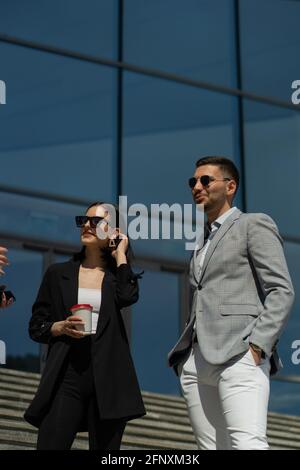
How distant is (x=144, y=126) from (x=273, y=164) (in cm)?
201

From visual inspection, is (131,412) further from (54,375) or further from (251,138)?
(251,138)

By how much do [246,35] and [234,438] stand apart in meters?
11.3

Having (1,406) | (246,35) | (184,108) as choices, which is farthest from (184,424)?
(246,35)

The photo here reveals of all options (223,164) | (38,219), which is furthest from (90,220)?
(38,219)

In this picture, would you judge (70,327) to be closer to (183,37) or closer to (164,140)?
(164,140)

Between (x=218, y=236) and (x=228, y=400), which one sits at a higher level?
(x=218, y=236)

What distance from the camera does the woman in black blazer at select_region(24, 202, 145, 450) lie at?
4918 millimetres

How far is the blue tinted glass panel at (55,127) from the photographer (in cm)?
1316

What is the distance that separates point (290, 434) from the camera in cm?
1003

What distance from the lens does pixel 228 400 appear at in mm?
4664

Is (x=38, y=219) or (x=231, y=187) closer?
(x=231, y=187)

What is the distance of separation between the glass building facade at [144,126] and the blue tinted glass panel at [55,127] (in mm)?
14

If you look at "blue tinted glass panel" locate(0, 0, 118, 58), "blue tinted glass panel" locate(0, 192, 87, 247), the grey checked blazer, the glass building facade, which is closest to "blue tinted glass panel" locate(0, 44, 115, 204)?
the glass building facade

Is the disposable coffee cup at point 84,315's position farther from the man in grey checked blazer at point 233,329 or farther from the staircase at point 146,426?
the staircase at point 146,426
